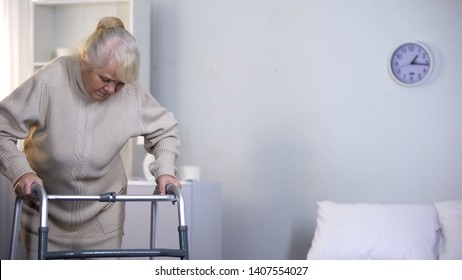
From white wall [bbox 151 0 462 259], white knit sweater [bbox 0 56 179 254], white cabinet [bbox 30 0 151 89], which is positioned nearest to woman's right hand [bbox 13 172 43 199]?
white knit sweater [bbox 0 56 179 254]

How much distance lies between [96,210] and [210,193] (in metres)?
1.82

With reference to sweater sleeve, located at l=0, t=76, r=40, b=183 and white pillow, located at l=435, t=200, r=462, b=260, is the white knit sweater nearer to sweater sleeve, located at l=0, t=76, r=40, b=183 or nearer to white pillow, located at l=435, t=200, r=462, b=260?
sweater sleeve, located at l=0, t=76, r=40, b=183

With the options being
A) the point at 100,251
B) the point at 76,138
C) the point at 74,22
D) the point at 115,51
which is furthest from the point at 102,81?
the point at 74,22

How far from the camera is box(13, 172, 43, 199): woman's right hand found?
7.84ft

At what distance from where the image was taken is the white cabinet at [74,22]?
474 cm

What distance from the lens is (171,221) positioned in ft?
14.3

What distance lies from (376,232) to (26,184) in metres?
2.23

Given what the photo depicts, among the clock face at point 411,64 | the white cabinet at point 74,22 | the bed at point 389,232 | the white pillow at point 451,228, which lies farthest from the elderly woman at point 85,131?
the clock face at point 411,64

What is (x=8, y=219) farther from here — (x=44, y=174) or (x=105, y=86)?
(x=105, y=86)

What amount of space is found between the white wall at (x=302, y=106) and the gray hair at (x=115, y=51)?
235cm

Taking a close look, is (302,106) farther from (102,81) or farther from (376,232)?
(102,81)
